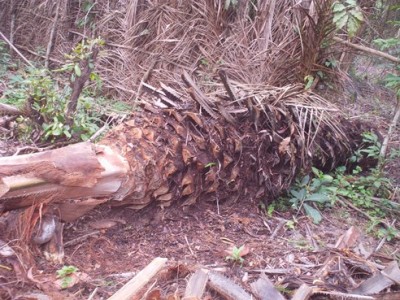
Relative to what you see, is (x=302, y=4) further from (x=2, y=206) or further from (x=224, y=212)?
(x=2, y=206)

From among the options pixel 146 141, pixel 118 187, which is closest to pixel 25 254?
pixel 118 187

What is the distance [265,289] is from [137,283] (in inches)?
22.5

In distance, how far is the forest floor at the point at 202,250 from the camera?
176cm

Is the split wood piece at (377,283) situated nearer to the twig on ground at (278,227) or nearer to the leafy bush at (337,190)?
the twig on ground at (278,227)

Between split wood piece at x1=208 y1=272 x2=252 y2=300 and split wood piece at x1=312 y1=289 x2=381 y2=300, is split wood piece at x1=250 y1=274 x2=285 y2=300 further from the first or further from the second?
split wood piece at x1=312 y1=289 x2=381 y2=300

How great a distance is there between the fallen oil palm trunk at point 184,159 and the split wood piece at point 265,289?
79cm

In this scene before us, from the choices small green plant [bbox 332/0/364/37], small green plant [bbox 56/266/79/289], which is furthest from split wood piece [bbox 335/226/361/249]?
small green plant [bbox 332/0/364/37]

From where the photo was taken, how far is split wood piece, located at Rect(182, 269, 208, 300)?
5.51 feet

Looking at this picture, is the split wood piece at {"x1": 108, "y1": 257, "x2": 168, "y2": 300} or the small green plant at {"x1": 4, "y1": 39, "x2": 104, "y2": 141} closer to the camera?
the split wood piece at {"x1": 108, "y1": 257, "x2": 168, "y2": 300}

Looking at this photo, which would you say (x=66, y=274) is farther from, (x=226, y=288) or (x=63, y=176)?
(x=226, y=288)

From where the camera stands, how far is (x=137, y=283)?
1643 mm

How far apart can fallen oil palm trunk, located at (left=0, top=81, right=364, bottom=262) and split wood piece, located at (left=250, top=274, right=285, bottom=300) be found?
79 centimetres

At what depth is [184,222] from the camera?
8.05ft

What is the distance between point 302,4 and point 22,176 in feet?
12.2
